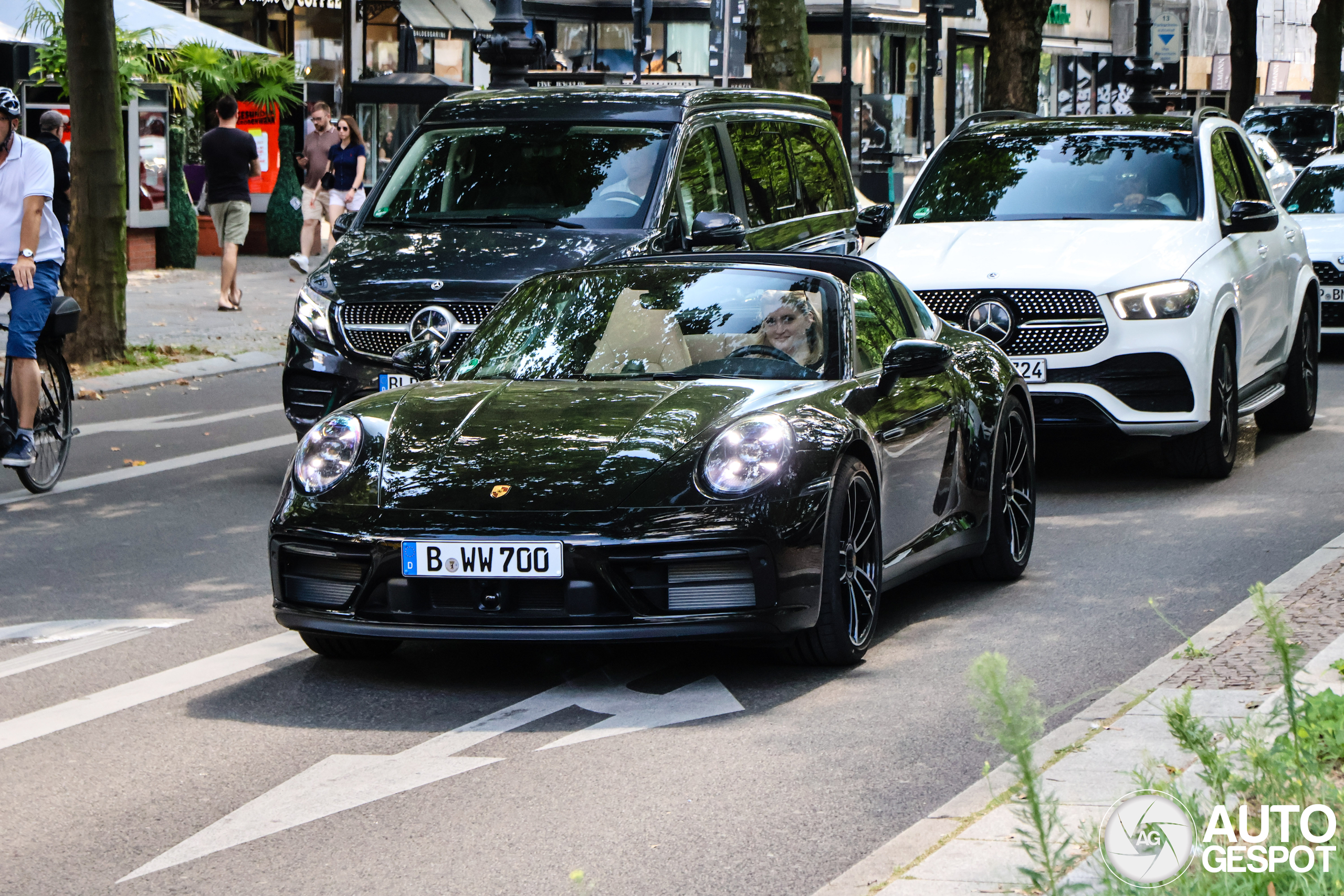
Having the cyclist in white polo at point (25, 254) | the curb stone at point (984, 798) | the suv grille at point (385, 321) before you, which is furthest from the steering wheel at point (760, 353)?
the cyclist in white polo at point (25, 254)

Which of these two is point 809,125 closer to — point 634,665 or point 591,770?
point 634,665

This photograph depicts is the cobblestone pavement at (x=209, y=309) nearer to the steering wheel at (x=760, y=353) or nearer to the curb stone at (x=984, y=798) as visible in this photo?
the steering wheel at (x=760, y=353)

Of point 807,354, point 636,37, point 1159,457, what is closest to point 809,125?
point 1159,457

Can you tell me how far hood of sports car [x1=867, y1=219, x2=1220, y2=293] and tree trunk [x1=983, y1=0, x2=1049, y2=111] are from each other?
12676 millimetres

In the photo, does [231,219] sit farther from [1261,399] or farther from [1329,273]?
[1261,399]

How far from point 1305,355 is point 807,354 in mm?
6399

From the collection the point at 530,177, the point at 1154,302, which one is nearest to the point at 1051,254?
the point at 1154,302

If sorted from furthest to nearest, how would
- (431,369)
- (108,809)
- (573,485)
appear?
(431,369) → (573,485) → (108,809)

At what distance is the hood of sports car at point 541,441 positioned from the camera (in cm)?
620

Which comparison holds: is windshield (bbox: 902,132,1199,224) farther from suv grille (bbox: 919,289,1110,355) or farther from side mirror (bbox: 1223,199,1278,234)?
suv grille (bbox: 919,289,1110,355)

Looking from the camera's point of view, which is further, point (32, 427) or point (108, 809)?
point (32, 427)

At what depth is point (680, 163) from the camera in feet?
37.8

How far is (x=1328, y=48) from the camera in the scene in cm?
4166

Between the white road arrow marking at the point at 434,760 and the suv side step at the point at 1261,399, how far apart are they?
557cm
